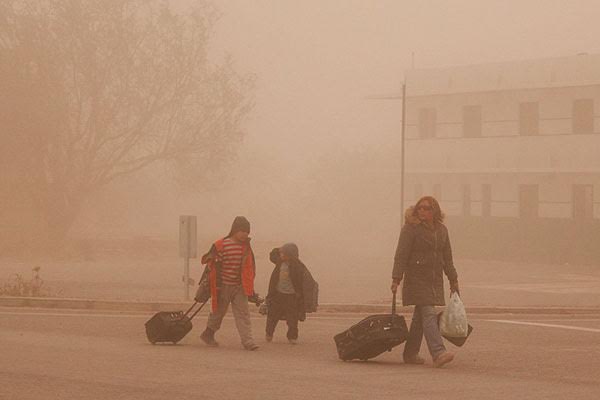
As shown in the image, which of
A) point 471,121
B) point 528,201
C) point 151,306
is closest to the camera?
point 151,306

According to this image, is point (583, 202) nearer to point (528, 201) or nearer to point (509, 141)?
point (528, 201)

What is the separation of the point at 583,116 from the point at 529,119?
8.19ft

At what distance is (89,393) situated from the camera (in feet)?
41.1

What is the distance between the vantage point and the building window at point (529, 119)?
55156mm

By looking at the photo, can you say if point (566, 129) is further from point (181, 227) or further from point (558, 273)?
point (181, 227)

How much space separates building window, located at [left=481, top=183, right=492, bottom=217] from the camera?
57.1 metres

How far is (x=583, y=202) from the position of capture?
5356 centimetres

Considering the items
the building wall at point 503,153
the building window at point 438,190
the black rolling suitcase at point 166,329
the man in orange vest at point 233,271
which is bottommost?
the black rolling suitcase at point 166,329

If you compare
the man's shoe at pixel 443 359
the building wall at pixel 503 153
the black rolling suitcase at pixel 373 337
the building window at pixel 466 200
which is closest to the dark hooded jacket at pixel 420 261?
the black rolling suitcase at pixel 373 337

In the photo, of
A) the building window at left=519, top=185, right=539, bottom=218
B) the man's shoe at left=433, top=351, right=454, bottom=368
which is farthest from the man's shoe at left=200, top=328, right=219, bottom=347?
the building window at left=519, top=185, right=539, bottom=218

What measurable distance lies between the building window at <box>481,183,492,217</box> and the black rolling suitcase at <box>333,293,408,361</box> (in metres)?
41.6

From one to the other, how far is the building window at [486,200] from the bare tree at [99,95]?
9852 millimetres

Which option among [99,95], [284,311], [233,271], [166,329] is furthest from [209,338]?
[99,95]

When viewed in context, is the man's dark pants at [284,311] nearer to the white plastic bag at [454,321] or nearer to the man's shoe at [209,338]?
the man's shoe at [209,338]
